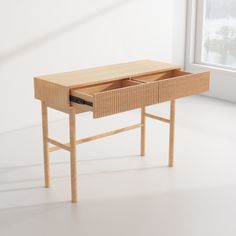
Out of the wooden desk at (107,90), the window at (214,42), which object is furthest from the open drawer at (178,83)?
the window at (214,42)

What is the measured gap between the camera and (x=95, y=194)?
10.9 feet

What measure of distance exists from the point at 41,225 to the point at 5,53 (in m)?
1.98

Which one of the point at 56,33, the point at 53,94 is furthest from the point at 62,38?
the point at 53,94

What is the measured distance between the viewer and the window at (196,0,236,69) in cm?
566

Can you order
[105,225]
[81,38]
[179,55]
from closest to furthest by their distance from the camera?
[105,225]
[81,38]
[179,55]

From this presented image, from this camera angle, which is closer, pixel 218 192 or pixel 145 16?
pixel 218 192

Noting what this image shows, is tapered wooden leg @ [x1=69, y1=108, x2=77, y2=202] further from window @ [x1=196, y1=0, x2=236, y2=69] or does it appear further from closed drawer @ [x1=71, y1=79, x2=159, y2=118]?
window @ [x1=196, y1=0, x2=236, y2=69]

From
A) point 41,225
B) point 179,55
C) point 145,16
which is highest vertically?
point 145,16

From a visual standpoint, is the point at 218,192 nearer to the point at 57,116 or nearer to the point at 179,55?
the point at 57,116

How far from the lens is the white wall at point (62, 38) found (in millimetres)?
4459

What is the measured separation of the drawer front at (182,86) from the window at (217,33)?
7.70ft

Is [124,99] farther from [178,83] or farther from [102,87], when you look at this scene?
[178,83]

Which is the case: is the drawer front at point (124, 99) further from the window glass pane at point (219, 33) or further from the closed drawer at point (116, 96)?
the window glass pane at point (219, 33)

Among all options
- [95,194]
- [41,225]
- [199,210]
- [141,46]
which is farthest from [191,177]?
[141,46]
